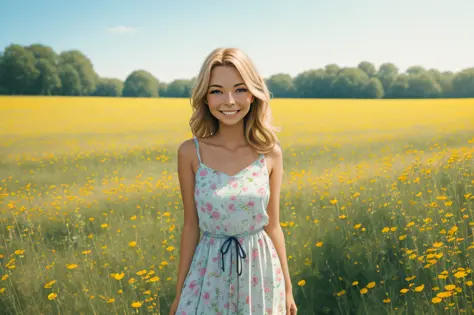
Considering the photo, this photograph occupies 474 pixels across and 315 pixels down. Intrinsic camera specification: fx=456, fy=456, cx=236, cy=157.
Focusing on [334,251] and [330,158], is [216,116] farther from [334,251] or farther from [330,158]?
[330,158]

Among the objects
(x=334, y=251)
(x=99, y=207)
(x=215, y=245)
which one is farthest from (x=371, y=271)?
(x=99, y=207)

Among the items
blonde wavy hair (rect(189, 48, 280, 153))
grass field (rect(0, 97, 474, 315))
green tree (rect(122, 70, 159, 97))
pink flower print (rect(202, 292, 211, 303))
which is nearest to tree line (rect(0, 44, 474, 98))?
green tree (rect(122, 70, 159, 97))

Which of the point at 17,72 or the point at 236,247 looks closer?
the point at 236,247

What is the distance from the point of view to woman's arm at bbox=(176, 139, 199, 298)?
2246 millimetres

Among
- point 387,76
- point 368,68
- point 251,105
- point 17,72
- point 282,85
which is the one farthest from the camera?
point 368,68

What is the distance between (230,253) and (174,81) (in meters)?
46.0

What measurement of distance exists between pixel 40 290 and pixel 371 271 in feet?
9.20

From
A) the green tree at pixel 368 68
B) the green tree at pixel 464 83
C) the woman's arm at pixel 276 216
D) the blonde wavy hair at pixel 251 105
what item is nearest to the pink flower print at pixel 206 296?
the woman's arm at pixel 276 216

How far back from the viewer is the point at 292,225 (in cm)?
428

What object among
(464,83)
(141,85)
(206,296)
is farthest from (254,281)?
(141,85)

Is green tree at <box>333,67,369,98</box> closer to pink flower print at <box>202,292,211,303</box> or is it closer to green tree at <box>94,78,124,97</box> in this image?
green tree at <box>94,78,124,97</box>

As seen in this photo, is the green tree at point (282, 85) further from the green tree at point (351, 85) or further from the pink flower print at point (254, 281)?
the pink flower print at point (254, 281)

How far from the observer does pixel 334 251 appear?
3895 mm

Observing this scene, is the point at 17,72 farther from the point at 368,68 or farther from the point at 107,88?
the point at 368,68
